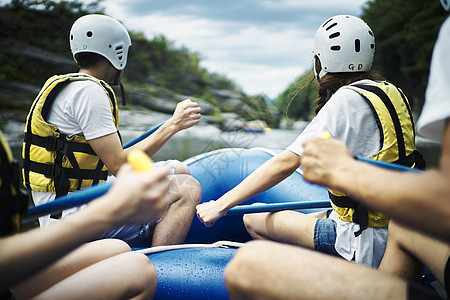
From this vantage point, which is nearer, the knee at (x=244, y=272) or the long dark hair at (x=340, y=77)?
the knee at (x=244, y=272)

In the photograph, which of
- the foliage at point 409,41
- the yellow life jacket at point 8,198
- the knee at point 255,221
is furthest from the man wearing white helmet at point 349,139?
the foliage at point 409,41

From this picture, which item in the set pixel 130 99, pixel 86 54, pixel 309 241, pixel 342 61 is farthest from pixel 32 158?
pixel 130 99

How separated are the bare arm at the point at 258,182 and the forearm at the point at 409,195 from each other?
79 cm

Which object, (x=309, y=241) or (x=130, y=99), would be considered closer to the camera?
(x=309, y=241)

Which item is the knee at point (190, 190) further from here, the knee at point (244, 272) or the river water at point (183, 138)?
the knee at point (244, 272)

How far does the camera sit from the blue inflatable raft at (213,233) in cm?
172

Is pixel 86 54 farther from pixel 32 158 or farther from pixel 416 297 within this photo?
pixel 416 297

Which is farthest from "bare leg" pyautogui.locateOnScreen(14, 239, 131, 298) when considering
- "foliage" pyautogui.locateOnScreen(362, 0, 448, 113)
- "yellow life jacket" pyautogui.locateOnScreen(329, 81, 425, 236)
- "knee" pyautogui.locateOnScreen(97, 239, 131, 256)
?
"foliage" pyautogui.locateOnScreen(362, 0, 448, 113)

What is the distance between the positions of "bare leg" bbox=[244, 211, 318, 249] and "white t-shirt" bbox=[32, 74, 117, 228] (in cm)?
94

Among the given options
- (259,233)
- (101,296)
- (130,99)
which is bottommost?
(130,99)

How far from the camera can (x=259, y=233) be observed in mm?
2211

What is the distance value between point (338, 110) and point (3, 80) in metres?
23.2

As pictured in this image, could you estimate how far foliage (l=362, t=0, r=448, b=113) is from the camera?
19.4 meters

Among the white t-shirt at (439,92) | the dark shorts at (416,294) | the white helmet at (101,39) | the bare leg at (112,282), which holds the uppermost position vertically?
the white helmet at (101,39)
